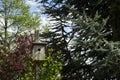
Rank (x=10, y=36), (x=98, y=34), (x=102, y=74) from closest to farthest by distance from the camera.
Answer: (x=98, y=34)
(x=102, y=74)
(x=10, y=36)

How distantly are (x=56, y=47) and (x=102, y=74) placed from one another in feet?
6.24

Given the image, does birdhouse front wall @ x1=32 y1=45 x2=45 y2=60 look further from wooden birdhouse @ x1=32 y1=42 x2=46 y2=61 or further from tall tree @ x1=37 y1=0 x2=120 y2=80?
tall tree @ x1=37 y1=0 x2=120 y2=80

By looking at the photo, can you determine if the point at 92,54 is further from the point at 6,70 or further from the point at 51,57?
the point at 6,70

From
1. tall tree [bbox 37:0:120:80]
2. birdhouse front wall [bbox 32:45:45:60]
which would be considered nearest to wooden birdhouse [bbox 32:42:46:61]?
birdhouse front wall [bbox 32:45:45:60]

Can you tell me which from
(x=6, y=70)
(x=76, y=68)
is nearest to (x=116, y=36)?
(x=76, y=68)

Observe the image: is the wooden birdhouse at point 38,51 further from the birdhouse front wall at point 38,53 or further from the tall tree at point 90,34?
the tall tree at point 90,34

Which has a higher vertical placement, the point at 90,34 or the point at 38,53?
the point at 90,34

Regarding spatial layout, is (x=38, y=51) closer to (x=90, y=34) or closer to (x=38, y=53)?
(x=38, y=53)

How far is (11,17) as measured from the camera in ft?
62.7

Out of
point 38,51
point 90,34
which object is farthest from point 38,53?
point 90,34

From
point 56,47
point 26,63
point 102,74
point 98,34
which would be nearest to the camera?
point 98,34

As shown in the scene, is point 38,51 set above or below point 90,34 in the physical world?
below

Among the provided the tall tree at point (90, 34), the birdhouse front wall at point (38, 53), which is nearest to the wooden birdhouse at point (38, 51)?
the birdhouse front wall at point (38, 53)

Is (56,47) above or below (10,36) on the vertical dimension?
above
